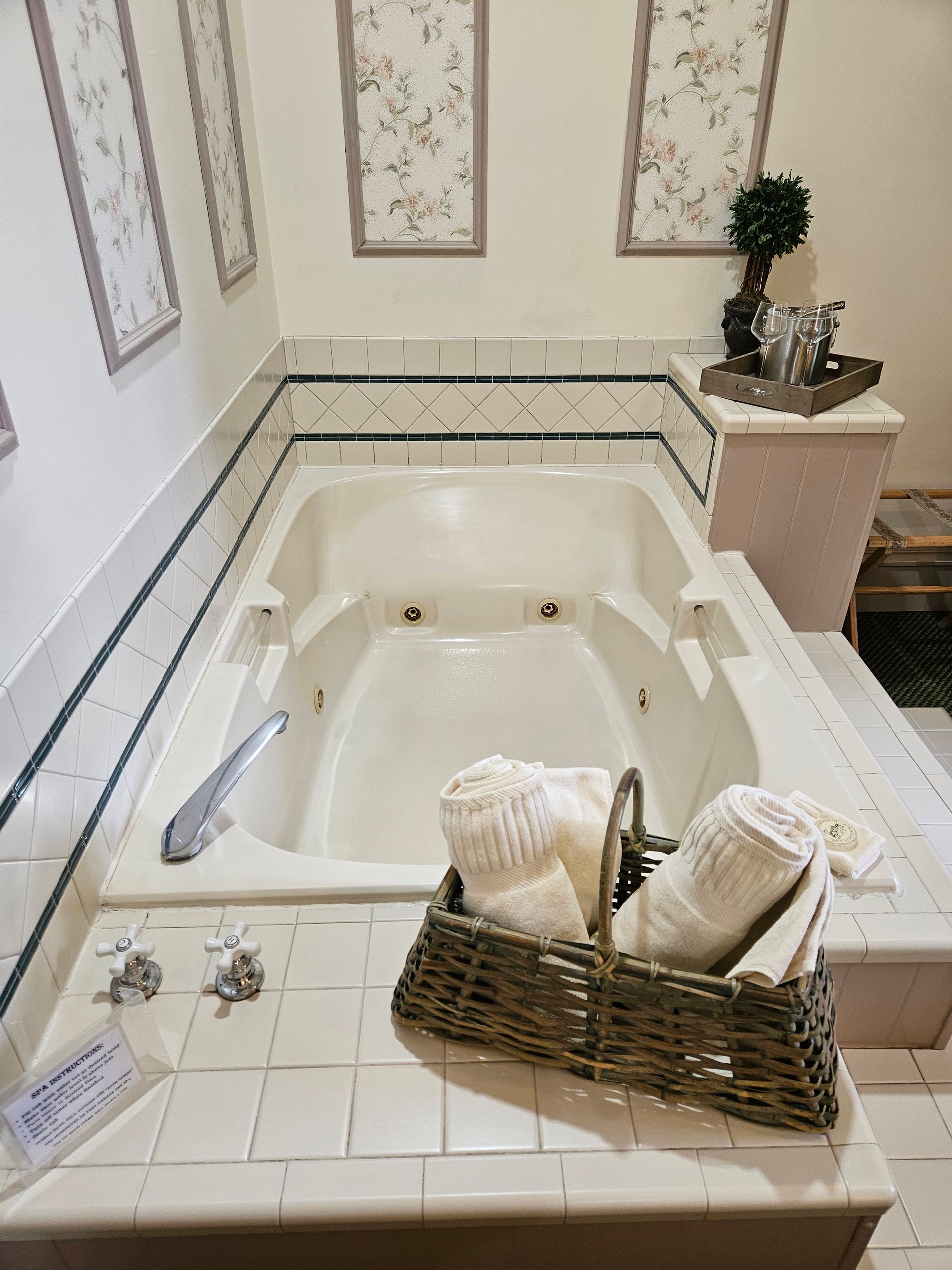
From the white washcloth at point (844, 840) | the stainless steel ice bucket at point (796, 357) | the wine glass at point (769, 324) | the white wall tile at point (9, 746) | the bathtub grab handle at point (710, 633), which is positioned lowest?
the bathtub grab handle at point (710, 633)

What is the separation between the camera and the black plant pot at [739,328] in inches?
87.2

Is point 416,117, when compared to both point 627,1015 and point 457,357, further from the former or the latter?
point 627,1015

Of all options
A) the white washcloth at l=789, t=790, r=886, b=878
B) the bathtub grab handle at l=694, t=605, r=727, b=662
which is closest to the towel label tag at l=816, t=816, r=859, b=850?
the white washcloth at l=789, t=790, r=886, b=878

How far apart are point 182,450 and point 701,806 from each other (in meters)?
1.24

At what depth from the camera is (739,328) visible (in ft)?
7.32

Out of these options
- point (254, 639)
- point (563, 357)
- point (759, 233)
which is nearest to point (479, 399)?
point (563, 357)

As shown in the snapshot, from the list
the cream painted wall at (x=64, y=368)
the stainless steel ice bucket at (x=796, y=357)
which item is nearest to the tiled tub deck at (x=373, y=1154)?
the cream painted wall at (x=64, y=368)

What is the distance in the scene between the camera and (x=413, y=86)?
2.12 m

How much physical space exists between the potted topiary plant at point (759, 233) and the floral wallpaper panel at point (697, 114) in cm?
9

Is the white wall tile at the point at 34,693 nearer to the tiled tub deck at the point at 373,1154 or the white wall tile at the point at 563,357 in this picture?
Result: the tiled tub deck at the point at 373,1154

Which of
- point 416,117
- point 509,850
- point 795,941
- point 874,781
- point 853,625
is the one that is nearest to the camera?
point 795,941

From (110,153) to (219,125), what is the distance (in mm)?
695

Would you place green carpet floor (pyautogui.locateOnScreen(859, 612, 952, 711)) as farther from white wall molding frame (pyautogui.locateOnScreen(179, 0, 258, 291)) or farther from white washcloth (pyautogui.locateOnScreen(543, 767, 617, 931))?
white wall molding frame (pyautogui.locateOnScreen(179, 0, 258, 291))

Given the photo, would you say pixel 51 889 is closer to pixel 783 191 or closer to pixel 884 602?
pixel 783 191
